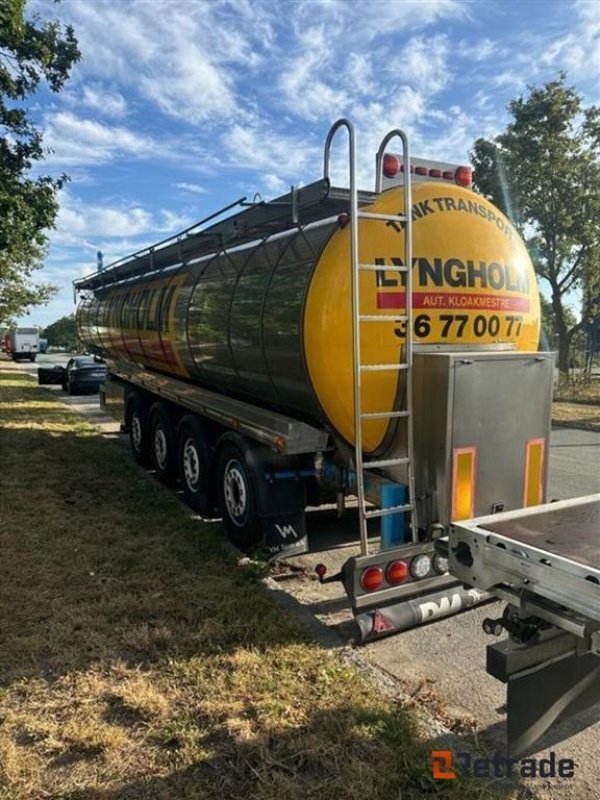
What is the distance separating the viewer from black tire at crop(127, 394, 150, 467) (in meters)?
8.91

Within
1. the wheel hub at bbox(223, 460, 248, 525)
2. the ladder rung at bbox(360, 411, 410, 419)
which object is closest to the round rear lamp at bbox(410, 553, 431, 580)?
the ladder rung at bbox(360, 411, 410, 419)

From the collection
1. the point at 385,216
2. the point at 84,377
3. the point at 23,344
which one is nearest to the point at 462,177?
the point at 385,216

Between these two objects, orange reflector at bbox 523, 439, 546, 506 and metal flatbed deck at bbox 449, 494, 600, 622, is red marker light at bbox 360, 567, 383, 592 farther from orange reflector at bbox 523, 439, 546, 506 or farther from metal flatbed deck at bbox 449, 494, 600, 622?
orange reflector at bbox 523, 439, 546, 506

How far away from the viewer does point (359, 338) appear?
3.90 meters

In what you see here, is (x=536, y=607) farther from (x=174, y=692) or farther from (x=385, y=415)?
(x=174, y=692)

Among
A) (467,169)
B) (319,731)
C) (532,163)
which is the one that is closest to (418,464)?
(319,731)

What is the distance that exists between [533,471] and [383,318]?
1650 millimetres

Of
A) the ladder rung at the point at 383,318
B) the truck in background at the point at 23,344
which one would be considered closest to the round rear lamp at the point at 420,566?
A: the ladder rung at the point at 383,318

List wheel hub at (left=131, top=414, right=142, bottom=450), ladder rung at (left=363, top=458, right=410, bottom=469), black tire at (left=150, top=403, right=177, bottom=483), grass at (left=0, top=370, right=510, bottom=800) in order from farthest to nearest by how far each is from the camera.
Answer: wheel hub at (left=131, top=414, right=142, bottom=450) → black tire at (left=150, top=403, right=177, bottom=483) → ladder rung at (left=363, top=458, right=410, bottom=469) → grass at (left=0, top=370, right=510, bottom=800)

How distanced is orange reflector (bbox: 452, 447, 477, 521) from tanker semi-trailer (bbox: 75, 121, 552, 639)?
0.04 ft

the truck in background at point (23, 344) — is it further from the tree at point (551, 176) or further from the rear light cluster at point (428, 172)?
the rear light cluster at point (428, 172)

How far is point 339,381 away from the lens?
415 centimetres

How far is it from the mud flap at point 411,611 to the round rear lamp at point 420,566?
0.65ft

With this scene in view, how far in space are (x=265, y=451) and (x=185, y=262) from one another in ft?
11.6
